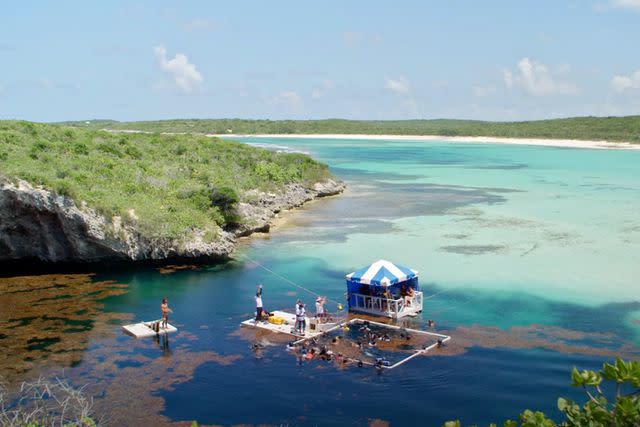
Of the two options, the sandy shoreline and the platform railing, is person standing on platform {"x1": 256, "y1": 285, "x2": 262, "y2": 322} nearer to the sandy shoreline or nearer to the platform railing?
the platform railing

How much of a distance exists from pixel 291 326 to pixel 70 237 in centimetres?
1201

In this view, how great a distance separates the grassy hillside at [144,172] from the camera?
88.7 feet

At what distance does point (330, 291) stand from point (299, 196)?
78.9ft

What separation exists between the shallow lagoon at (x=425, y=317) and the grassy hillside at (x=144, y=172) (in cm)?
295

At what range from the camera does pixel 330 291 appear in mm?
23156

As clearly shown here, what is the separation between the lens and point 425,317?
20.2 meters

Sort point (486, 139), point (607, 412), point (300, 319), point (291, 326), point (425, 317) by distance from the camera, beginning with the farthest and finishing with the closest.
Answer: point (486, 139) → point (425, 317) → point (291, 326) → point (300, 319) → point (607, 412)

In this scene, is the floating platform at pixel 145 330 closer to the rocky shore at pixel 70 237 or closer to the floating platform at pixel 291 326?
the floating platform at pixel 291 326

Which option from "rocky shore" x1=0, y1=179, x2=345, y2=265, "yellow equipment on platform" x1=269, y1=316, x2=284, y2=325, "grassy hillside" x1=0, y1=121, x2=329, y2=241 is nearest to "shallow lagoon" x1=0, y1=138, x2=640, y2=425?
"yellow equipment on platform" x1=269, y1=316, x2=284, y2=325

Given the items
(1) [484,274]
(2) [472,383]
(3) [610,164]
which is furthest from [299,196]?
(3) [610,164]

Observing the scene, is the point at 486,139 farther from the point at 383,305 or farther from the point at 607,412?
the point at 607,412

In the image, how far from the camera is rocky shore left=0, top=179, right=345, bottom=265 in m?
25.6

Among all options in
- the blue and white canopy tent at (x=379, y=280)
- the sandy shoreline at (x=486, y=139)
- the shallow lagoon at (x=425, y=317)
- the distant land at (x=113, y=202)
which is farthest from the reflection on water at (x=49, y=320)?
the sandy shoreline at (x=486, y=139)

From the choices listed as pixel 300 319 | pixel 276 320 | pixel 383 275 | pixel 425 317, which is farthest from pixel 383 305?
pixel 276 320
